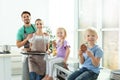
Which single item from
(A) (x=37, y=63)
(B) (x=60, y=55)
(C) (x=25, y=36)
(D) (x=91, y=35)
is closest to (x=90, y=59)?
(D) (x=91, y=35)

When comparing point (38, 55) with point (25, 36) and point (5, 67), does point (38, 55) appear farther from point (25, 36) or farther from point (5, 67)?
point (5, 67)

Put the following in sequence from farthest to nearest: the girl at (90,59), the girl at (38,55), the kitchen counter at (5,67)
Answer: the kitchen counter at (5,67) < the girl at (38,55) < the girl at (90,59)

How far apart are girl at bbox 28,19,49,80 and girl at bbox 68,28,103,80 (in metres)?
0.78

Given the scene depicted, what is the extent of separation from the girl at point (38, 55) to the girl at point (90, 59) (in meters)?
0.78

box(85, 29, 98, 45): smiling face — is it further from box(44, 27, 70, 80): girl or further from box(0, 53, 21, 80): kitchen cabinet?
box(0, 53, 21, 80): kitchen cabinet

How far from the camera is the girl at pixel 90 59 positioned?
2.51m

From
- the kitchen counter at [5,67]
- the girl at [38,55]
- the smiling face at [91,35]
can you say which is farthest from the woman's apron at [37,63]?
the smiling face at [91,35]

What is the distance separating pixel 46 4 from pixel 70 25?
1306 millimetres

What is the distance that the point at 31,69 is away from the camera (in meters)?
3.36

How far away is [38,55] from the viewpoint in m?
3.32

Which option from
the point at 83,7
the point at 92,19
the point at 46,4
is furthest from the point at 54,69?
the point at 46,4

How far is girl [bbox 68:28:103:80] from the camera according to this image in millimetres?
2508

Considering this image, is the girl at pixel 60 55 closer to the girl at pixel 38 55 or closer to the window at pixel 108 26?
the girl at pixel 38 55

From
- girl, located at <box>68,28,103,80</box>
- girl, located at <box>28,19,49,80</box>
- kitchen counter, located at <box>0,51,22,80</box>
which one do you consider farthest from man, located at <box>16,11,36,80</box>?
girl, located at <box>68,28,103,80</box>
